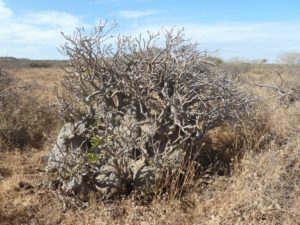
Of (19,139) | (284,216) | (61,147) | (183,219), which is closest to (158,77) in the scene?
(61,147)

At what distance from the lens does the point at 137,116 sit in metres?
4.97

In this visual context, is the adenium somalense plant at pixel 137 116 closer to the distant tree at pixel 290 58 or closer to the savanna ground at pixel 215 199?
the savanna ground at pixel 215 199

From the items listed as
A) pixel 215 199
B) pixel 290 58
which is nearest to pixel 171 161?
pixel 215 199

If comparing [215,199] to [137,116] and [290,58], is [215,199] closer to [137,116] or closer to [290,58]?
[137,116]

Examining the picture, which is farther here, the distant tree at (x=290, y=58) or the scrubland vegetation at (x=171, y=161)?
the distant tree at (x=290, y=58)

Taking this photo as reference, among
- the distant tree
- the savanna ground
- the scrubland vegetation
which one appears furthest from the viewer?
the distant tree

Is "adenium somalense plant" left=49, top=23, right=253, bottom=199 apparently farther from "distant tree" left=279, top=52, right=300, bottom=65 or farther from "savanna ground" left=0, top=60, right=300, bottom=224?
"distant tree" left=279, top=52, right=300, bottom=65

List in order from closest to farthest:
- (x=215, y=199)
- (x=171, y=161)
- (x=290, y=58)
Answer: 1. (x=215, y=199)
2. (x=171, y=161)
3. (x=290, y=58)

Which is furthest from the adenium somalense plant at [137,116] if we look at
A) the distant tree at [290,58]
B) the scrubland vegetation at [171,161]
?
the distant tree at [290,58]

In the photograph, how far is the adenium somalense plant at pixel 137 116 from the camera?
4539 millimetres

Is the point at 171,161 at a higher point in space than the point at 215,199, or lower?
higher

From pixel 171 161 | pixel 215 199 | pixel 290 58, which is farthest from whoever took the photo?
pixel 290 58

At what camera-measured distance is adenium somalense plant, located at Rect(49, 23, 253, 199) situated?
4.54 metres

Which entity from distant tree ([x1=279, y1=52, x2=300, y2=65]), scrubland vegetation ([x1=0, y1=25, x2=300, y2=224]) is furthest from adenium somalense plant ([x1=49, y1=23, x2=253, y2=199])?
distant tree ([x1=279, y1=52, x2=300, y2=65])
